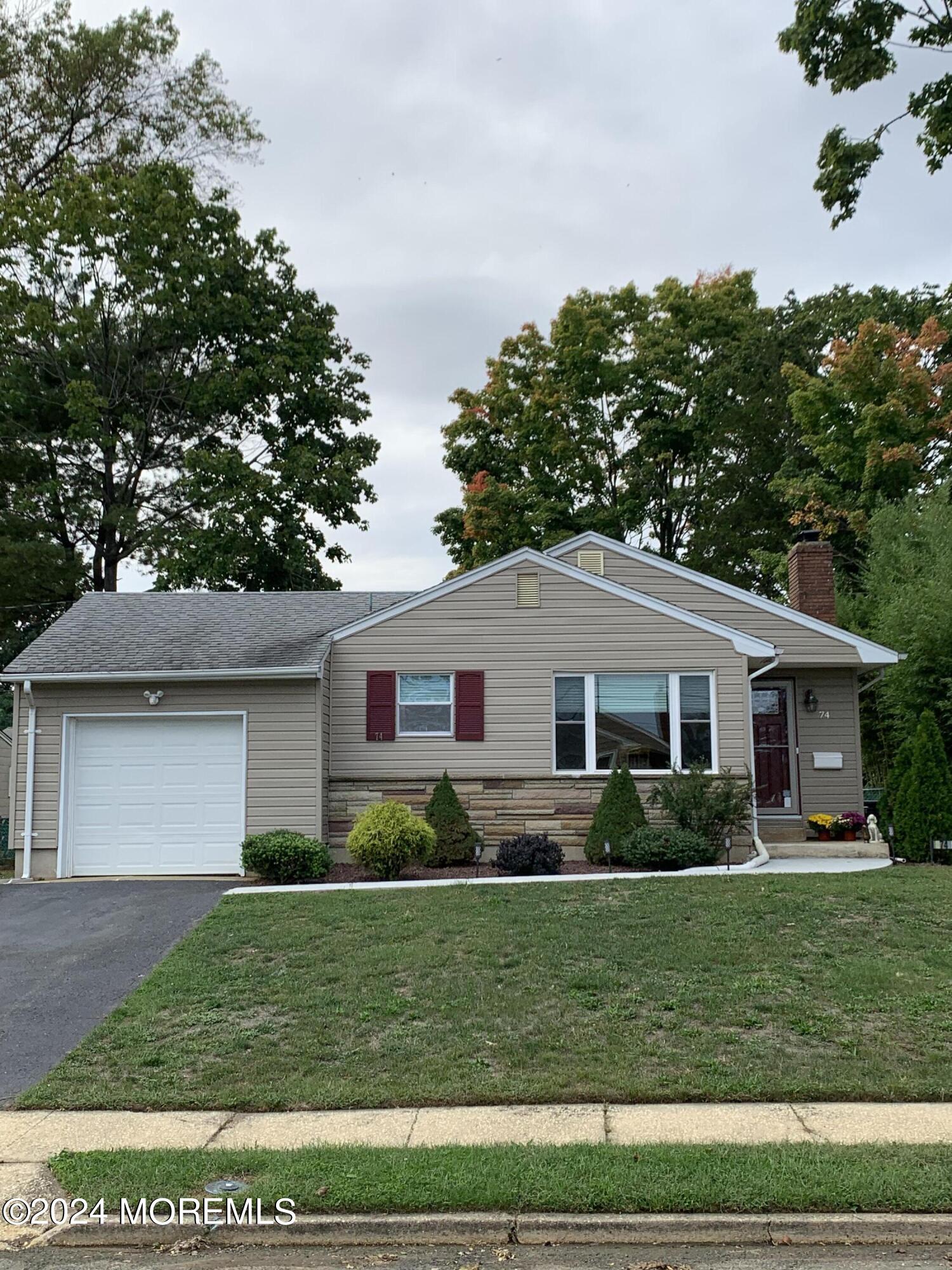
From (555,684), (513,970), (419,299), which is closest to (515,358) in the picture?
(419,299)

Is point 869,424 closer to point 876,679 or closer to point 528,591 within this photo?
point 876,679

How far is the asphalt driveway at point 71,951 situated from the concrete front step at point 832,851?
7.69 meters

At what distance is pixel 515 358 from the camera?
31.0 m

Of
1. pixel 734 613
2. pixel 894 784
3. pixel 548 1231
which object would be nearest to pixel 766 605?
pixel 734 613

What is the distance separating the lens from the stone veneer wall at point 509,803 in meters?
14.5

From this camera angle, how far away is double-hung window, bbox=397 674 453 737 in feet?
49.0

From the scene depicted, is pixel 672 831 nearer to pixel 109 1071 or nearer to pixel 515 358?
pixel 109 1071

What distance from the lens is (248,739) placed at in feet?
46.9

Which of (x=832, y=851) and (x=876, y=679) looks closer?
(x=832, y=851)

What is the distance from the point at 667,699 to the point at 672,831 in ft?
7.17

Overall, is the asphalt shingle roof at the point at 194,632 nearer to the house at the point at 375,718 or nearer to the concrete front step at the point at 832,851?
the house at the point at 375,718

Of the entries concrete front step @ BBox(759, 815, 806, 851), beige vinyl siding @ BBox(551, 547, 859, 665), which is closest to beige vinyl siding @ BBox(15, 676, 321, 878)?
beige vinyl siding @ BBox(551, 547, 859, 665)

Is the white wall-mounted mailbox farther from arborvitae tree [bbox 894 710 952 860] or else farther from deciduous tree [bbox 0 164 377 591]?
deciduous tree [bbox 0 164 377 591]

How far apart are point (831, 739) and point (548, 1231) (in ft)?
43.4
